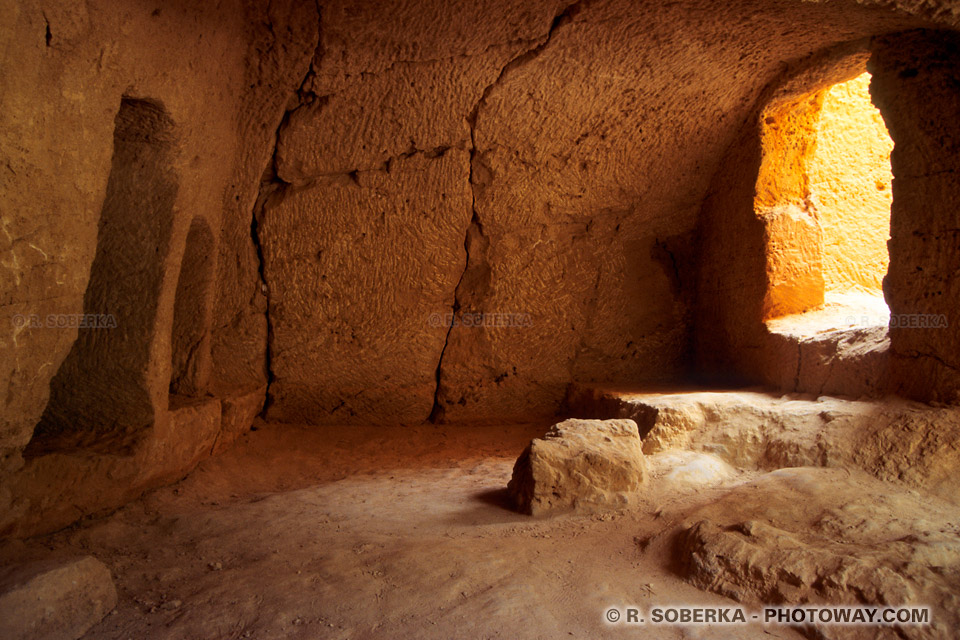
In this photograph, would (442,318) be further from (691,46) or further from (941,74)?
(941,74)

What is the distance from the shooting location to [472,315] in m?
4.94

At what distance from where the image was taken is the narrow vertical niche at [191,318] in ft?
13.8

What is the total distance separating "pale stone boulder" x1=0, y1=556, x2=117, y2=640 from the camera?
194 cm

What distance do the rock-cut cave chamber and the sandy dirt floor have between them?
0.02 meters

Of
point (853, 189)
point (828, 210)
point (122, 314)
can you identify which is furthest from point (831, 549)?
point (853, 189)

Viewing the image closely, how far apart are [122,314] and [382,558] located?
1.97m

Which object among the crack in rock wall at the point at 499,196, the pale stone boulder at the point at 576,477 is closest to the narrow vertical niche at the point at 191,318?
the crack in rock wall at the point at 499,196

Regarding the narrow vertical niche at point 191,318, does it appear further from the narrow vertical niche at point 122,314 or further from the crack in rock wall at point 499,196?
the narrow vertical niche at point 122,314

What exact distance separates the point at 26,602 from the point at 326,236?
298 cm

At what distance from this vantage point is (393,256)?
469 cm

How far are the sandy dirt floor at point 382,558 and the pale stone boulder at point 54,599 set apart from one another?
0.07 metres

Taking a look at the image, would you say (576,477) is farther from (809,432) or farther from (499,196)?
(499,196)

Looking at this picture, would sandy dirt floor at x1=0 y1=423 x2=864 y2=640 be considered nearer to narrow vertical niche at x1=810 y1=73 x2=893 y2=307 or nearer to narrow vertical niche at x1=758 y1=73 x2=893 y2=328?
narrow vertical niche at x1=758 y1=73 x2=893 y2=328

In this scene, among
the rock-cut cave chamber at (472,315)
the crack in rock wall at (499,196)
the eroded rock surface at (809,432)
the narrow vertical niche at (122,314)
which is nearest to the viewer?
the rock-cut cave chamber at (472,315)
